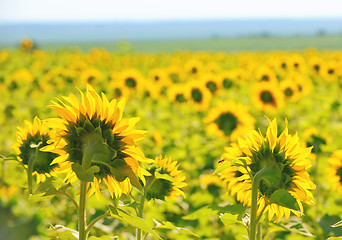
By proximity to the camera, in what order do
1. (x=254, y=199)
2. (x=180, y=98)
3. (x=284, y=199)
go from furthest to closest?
(x=180, y=98) → (x=254, y=199) → (x=284, y=199)

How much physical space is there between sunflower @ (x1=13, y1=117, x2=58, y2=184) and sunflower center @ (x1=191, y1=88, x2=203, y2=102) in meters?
3.57

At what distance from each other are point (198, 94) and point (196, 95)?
2 centimetres

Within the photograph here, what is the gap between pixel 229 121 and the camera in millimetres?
3514

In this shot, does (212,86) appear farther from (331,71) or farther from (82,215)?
(82,215)

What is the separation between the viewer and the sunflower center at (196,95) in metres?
4.82

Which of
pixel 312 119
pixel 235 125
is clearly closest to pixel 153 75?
pixel 312 119

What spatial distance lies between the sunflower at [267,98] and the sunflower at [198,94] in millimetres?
537

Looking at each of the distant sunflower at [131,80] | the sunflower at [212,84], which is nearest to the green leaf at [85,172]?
the sunflower at [212,84]

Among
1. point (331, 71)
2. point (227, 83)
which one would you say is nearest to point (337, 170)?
point (227, 83)

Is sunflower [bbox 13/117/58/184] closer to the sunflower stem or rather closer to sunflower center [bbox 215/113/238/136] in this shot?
the sunflower stem

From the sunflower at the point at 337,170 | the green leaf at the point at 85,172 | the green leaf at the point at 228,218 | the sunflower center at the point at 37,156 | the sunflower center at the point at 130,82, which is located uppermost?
the green leaf at the point at 85,172

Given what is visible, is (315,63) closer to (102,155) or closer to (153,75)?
(153,75)

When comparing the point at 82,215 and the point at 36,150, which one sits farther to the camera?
the point at 36,150

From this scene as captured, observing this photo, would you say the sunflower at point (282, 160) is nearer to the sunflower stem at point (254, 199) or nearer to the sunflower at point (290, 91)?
the sunflower stem at point (254, 199)
